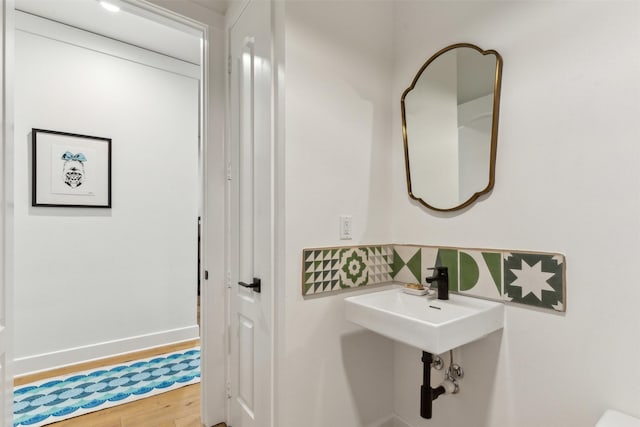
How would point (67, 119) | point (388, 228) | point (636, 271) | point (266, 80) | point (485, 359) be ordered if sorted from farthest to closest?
point (67, 119) < point (388, 228) < point (266, 80) < point (485, 359) < point (636, 271)

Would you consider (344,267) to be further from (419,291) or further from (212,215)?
(212,215)

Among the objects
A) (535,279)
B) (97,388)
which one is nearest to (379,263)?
(535,279)

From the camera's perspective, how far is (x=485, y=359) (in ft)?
4.65

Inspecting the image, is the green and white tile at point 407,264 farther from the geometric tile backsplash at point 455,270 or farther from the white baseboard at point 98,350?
the white baseboard at point 98,350

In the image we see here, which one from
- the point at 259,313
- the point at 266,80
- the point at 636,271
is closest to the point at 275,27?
the point at 266,80

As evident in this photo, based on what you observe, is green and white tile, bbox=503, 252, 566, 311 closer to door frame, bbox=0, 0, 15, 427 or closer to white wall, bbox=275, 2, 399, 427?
white wall, bbox=275, 2, 399, 427

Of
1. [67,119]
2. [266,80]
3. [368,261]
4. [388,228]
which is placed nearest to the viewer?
[266,80]

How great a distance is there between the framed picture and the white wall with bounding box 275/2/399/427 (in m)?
2.23

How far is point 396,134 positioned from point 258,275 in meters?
1.11

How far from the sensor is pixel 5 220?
107 cm

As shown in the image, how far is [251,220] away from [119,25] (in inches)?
88.5

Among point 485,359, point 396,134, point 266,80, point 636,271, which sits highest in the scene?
point 266,80

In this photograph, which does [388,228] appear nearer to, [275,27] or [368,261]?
[368,261]

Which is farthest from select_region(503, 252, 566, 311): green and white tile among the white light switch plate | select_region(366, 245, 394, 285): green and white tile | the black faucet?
the white light switch plate
